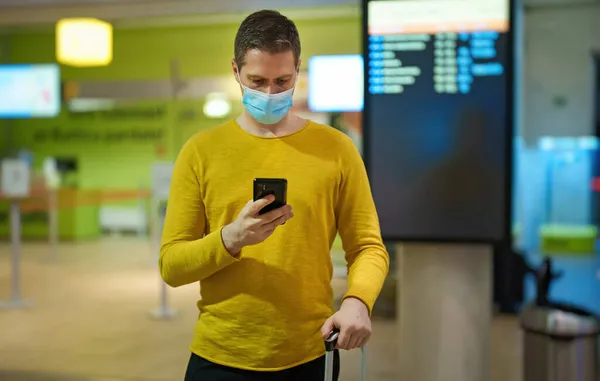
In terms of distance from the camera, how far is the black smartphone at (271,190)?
1211 mm

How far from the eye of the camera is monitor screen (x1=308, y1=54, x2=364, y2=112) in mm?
5496

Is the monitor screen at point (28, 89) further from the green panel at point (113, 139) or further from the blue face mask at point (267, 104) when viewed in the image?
the blue face mask at point (267, 104)

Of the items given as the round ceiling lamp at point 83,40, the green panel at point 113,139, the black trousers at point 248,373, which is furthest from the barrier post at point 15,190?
the green panel at point 113,139

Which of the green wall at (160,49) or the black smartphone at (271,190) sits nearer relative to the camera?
the black smartphone at (271,190)

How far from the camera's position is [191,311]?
19.1 feet

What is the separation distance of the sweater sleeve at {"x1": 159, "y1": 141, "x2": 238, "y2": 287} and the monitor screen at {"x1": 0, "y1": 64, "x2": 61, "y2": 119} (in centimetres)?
817

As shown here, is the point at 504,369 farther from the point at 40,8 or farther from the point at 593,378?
the point at 40,8

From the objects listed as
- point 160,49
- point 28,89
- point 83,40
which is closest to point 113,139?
point 160,49

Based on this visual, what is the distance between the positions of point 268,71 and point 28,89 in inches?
337

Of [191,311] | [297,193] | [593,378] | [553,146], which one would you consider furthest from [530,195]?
[297,193]

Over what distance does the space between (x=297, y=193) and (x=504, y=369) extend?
340 cm

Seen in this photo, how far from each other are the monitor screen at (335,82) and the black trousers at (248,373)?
164 inches

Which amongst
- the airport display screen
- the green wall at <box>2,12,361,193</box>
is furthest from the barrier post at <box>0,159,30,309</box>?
the green wall at <box>2,12,361,193</box>

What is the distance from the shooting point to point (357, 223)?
4.60 feet
